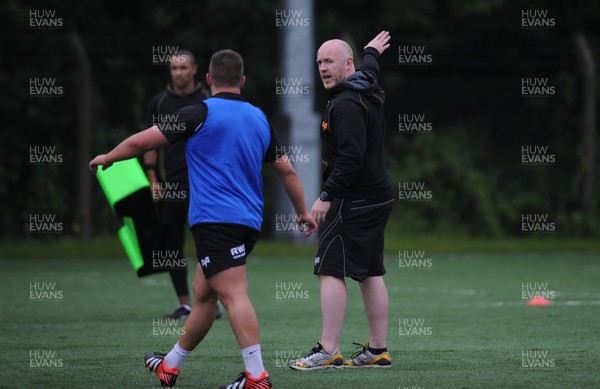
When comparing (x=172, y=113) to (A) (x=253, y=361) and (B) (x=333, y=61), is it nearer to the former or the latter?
(B) (x=333, y=61)

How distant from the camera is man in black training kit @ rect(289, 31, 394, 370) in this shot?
7.65m

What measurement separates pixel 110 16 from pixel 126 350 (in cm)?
1644

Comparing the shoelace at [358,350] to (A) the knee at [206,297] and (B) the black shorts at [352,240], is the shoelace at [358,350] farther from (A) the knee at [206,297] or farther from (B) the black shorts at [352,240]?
(A) the knee at [206,297]

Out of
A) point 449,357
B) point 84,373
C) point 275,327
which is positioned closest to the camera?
point 84,373

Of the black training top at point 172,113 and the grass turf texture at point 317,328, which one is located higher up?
the black training top at point 172,113

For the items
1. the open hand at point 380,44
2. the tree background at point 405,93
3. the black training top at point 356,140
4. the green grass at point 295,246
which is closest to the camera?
the black training top at point 356,140

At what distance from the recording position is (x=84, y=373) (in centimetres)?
755

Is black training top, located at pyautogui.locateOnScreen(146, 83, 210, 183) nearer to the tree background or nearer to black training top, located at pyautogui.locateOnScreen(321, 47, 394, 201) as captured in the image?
black training top, located at pyautogui.locateOnScreen(321, 47, 394, 201)

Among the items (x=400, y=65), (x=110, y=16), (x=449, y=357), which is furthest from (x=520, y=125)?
(x=449, y=357)

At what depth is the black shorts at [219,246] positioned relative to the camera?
22.1ft

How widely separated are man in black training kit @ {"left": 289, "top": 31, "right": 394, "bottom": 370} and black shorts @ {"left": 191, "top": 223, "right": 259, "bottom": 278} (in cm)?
93

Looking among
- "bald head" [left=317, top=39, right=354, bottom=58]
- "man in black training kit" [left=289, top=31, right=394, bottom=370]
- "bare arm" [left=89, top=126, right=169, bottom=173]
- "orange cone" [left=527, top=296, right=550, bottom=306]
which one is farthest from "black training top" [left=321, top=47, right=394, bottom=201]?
"orange cone" [left=527, top=296, right=550, bottom=306]

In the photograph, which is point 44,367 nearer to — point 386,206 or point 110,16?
point 386,206

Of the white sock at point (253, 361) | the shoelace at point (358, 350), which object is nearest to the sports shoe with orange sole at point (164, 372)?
the white sock at point (253, 361)
